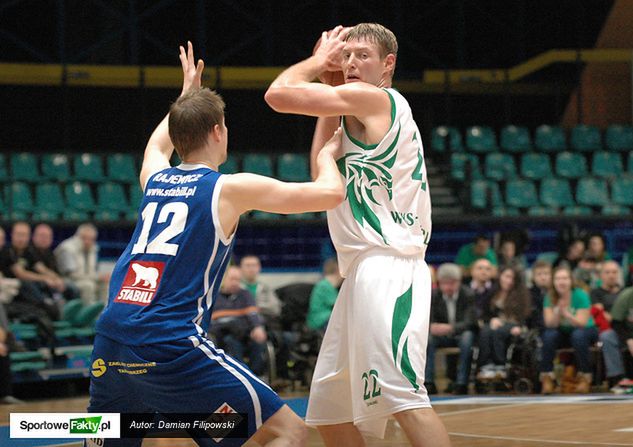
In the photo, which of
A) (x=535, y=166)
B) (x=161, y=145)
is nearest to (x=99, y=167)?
(x=535, y=166)

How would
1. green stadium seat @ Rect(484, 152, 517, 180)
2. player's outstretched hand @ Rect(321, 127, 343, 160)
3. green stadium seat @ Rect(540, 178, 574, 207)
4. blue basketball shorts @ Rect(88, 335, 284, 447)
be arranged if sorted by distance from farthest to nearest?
green stadium seat @ Rect(484, 152, 517, 180) → green stadium seat @ Rect(540, 178, 574, 207) → player's outstretched hand @ Rect(321, 127, 343, 160) → blue basketball shorts @ Rect(88, 335, 284, 447)

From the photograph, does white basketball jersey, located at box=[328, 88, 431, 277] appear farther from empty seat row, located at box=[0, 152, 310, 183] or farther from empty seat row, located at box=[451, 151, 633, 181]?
empty seat row, located at box=[451, 151, 633, 181]

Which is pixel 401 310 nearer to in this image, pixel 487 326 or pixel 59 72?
pixel 487 326

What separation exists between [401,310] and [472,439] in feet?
9.86

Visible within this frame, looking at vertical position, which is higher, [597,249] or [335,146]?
[335,146]

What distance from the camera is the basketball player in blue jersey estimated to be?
3396 mm

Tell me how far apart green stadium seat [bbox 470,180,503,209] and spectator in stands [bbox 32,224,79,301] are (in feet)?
22.7

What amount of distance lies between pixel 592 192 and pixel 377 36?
12944 mm

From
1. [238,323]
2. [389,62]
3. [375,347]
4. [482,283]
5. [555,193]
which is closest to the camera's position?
[375,347]

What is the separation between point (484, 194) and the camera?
16.0m

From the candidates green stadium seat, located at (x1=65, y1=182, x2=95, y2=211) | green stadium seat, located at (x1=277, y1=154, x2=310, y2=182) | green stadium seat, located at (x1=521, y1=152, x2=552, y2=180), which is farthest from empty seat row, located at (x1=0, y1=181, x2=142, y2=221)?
green stadium seat, located at (x1=521, y1=152, x2=552, y2=180)

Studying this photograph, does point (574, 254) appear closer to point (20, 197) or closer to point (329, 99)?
point (20, 197)

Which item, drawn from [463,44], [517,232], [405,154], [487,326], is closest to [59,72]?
[463,44]

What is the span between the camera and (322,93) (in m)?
3.98
